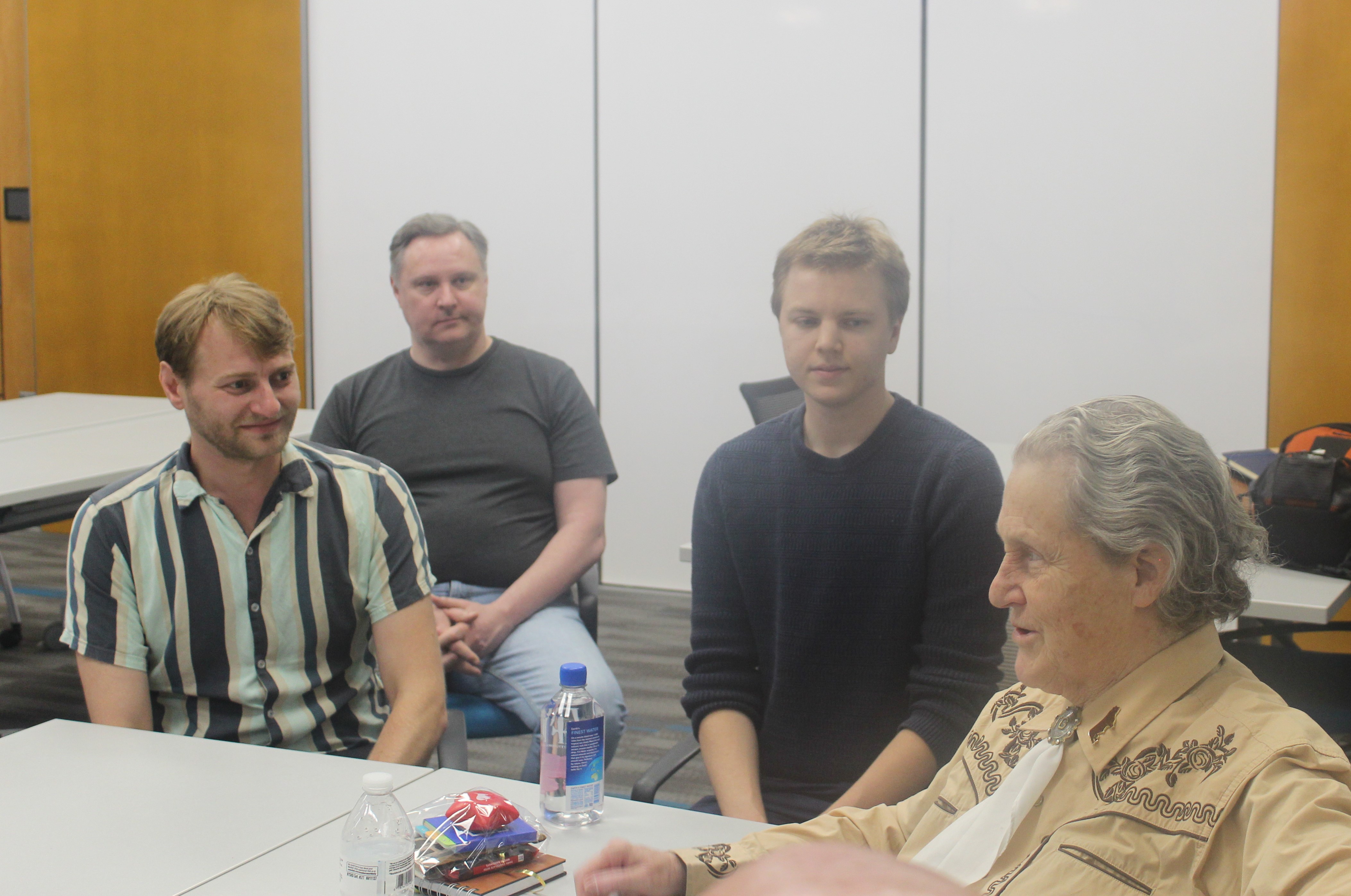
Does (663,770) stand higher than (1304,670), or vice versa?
(663,770)

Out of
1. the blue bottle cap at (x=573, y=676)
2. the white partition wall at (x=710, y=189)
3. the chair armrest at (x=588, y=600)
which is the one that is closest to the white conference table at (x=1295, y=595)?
the chair armrest at (x=588, y=600)

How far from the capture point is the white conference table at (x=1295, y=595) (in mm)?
2369

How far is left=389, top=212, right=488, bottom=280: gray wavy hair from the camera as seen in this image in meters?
3.00

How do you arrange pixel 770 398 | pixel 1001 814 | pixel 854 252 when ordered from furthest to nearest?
pixel 770 398 → pixel 854 252 → pixel 1001 814

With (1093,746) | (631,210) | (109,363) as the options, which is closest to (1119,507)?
(1093,746)

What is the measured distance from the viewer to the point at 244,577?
1956 mm

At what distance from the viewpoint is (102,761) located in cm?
163

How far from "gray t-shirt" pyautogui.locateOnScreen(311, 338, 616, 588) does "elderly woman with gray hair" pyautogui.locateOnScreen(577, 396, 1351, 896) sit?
1.55 metres

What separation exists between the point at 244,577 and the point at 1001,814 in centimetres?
128

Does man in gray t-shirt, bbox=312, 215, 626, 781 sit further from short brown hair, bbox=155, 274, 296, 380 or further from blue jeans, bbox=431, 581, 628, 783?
short brown hair, bbox=155, 274, 296, 380

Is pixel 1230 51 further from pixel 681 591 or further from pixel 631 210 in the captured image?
pixel 681 591

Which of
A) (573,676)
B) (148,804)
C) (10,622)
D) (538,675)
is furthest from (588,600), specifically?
(10,622)

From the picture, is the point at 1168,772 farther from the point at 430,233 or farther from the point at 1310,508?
the point at 430,233

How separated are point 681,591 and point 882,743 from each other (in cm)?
327
